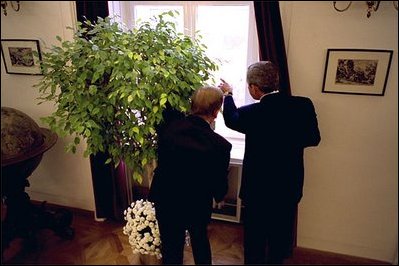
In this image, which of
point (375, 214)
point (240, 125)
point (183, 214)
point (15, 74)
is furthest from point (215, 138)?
point (375, 214)

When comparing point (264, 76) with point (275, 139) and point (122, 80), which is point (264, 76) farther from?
point (122, 80)

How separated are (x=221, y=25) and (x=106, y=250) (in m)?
1.54

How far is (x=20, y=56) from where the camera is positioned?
4.50 ft

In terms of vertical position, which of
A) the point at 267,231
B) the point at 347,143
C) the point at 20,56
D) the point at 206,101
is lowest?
the point at 267,231

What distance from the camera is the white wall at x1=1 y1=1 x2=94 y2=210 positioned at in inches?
51.6

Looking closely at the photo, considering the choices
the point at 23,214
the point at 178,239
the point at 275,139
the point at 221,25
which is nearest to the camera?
the point at 275,139

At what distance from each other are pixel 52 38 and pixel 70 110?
0.67 m

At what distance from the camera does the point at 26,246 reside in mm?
1670

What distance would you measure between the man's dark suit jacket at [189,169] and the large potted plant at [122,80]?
12 cm

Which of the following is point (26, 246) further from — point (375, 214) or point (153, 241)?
point (375, 214)

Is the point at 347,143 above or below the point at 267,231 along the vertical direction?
above

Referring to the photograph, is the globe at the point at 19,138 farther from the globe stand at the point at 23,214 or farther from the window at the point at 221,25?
the window at the point at 221,25

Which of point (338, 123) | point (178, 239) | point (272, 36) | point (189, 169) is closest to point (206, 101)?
point (189, 169)

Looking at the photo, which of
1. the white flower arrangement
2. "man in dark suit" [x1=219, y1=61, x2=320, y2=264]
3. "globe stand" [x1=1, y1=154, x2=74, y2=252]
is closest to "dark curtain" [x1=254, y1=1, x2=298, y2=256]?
"man in dark suit" [x1=219, y1=61, x2=320, y2=264]
